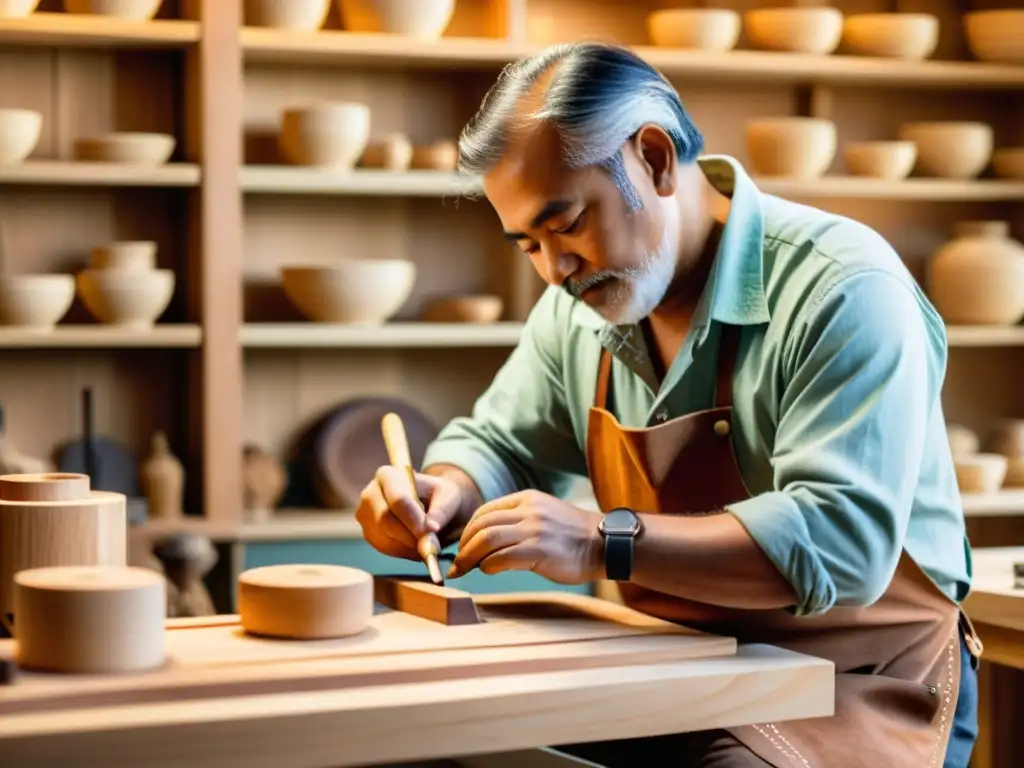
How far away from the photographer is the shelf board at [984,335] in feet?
15.3

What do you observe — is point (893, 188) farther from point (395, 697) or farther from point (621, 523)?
point (395, 697)

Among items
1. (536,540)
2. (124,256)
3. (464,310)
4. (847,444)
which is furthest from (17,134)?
(847,444)

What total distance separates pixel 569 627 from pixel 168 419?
2725 mm

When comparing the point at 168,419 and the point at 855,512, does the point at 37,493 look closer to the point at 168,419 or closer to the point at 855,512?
the point at 855,512

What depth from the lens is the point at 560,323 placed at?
2545 millimetres

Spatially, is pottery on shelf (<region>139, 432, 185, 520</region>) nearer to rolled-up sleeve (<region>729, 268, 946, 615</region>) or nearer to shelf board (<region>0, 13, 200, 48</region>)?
shelf board (<region>0, 13, 200, 48</region>)

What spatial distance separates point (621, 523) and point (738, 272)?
47cm

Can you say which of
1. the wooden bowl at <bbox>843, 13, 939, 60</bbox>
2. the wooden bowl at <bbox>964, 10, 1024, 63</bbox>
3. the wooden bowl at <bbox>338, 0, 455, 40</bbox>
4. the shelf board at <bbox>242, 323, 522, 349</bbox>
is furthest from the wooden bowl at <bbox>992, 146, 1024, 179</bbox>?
the wooden bowl at <bbox>338, 0, 455, 40</bbox>

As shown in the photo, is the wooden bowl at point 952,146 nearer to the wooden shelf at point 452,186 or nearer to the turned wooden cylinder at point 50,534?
the wooden shelf at point 452,186

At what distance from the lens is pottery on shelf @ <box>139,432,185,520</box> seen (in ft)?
13.3

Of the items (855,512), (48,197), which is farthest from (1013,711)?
(48,197)

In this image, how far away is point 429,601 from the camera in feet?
6.25

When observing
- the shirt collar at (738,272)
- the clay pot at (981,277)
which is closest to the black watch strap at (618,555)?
the shirt collar at (738,272)

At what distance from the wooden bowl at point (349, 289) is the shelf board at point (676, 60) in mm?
572
